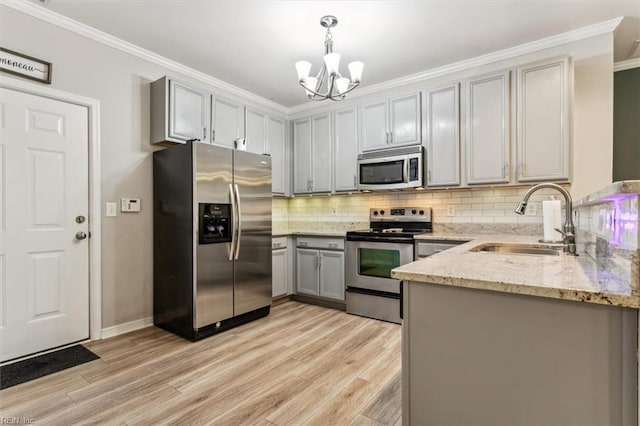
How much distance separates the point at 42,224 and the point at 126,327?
112 centimetres

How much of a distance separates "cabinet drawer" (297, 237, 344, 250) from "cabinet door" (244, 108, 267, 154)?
1246 millimetres

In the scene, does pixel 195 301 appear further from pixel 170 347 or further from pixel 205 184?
pixel 205 184

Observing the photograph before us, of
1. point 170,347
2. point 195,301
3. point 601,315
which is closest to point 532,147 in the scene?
point 601,315

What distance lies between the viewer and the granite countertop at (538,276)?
32.3 inches

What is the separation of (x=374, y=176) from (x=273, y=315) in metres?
1.91

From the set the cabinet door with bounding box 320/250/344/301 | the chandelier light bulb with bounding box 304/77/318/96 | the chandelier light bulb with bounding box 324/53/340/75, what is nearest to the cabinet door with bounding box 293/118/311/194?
the cabinet door with bounding box 320/250/344/301

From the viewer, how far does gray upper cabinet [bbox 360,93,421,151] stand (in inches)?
136

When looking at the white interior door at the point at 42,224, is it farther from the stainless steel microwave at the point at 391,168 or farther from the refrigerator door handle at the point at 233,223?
the stainless steel microwave at the point at 391,168

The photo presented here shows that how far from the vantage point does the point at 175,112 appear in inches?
121

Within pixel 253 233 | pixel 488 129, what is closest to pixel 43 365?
pixel 253 233

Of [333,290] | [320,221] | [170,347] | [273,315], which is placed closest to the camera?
[170,347]

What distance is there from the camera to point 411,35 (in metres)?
2.75

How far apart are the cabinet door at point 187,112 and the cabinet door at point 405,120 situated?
201 centimetres

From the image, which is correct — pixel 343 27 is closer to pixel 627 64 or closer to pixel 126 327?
pixel 627 64
